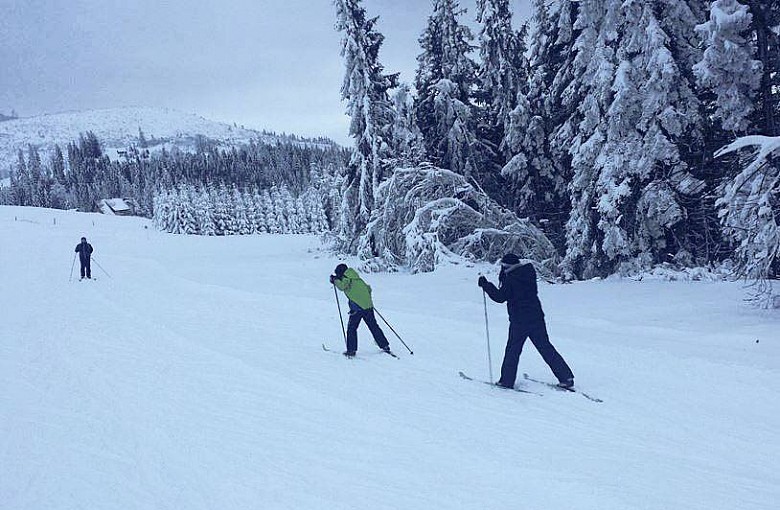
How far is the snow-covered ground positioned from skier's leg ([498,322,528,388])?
8.7 inches

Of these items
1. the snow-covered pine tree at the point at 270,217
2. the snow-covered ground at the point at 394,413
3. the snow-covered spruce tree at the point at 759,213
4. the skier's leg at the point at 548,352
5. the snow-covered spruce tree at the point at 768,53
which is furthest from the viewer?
the snow-covered pine tree at the point at 270,217

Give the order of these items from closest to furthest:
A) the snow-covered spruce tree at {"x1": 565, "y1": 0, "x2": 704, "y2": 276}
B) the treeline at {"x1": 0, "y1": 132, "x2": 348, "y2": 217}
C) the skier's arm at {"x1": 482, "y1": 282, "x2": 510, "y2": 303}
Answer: the skier's arm at {"x1": 482, "y1": 282, "x2": 510, "y2": 303}
the snow-covered spruce tree at {"x1": 565, "y1": 0, "x2": 704, "y2": 276}
the treeline at {"x1": 0, "y1": 132, "x2": 348, "y2": 217}

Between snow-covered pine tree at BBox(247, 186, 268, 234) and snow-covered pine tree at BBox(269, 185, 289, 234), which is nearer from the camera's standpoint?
snow-covered pine tree at BBox(247, 186, 268, 234)

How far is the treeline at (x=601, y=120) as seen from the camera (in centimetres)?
1166

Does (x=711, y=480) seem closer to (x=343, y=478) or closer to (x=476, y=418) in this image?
(x=476, y=418)

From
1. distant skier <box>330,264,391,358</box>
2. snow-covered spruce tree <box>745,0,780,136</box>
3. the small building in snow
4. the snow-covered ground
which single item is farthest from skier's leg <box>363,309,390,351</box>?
the small building in snow

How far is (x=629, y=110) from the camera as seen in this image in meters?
14.4

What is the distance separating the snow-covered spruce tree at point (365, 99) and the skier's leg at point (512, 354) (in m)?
16.9

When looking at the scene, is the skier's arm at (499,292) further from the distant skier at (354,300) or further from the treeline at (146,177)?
the treeline at (146,177)

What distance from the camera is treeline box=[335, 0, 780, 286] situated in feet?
38.3

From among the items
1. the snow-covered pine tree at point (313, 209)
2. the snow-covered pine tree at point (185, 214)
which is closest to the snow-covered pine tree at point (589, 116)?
the snow-covered pine tree at point (185, 214)

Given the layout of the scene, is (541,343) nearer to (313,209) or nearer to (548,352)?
(548,352)

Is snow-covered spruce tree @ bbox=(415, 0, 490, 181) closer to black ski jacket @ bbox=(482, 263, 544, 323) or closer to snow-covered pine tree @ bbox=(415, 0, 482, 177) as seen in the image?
snow-covered pine tree @ bbox=(415, 0, 482, 177)

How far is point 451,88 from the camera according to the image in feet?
73.1
